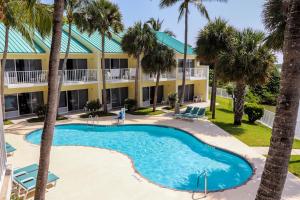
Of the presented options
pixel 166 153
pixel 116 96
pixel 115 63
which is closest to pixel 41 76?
pixel 115 63

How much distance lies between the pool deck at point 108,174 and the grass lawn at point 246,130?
2.72 feet

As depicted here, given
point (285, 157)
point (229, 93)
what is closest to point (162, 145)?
point (285, 157)

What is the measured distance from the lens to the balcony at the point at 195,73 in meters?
31.4

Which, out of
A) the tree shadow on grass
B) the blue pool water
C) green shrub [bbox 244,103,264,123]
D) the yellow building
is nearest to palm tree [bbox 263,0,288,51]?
the blue pool water

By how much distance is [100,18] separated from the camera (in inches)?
902

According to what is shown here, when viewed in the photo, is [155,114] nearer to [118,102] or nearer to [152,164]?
[118,102]

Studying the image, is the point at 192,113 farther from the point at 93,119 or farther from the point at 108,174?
the point at 108,174

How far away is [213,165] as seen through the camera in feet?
49.8

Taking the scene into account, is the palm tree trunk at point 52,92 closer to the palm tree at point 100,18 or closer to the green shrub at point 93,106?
the palm tree at point 100,18

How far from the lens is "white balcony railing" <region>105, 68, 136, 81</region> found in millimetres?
27484

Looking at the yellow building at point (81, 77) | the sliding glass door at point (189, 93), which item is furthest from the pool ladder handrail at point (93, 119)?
the sliding glass door at point (189, 93)

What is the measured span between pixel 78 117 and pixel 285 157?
2176cm

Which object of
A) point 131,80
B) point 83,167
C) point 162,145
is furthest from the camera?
point 131,80

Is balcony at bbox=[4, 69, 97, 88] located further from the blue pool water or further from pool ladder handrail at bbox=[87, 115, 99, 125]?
the blue pool water
